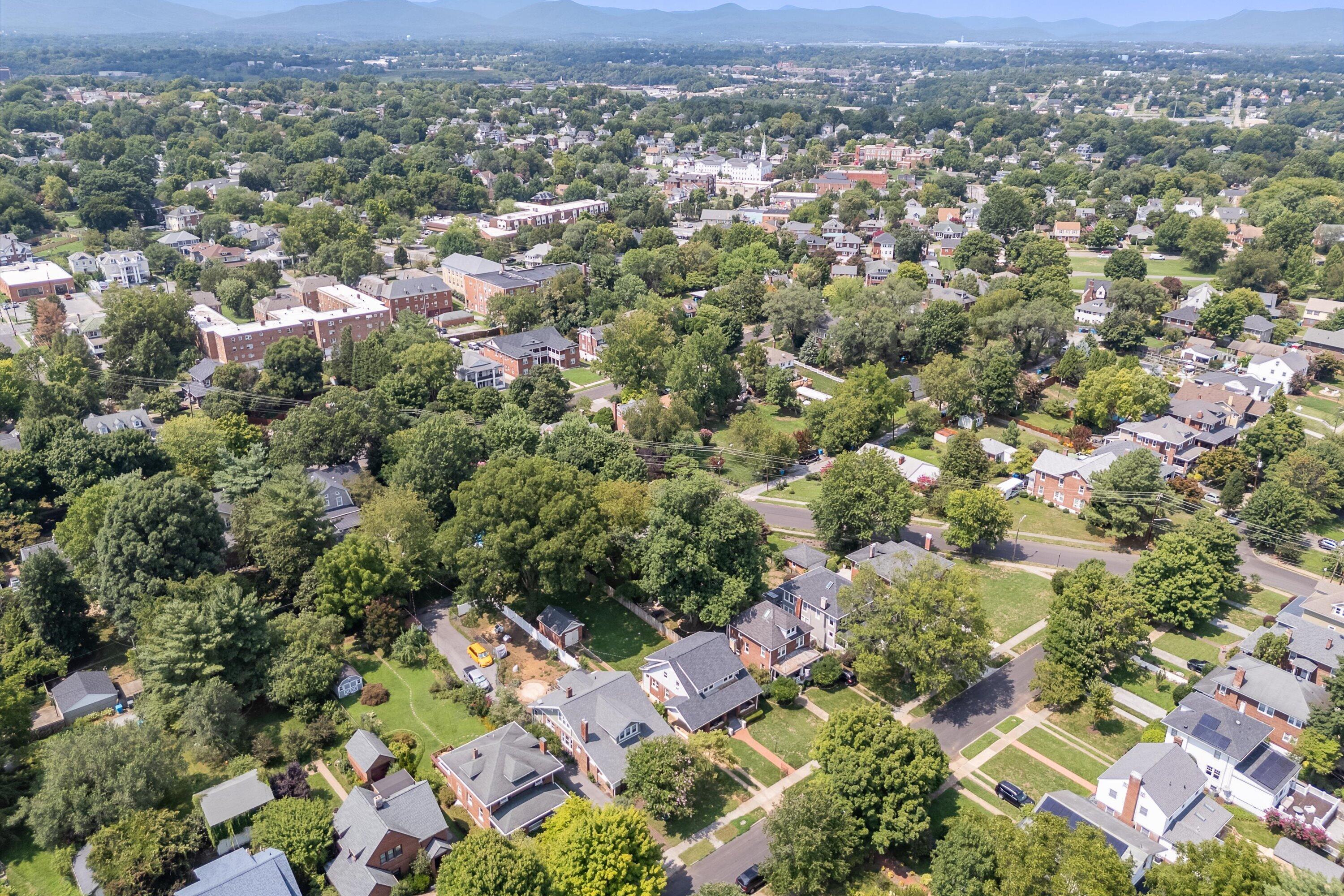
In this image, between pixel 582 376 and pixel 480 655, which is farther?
pixel 582 376

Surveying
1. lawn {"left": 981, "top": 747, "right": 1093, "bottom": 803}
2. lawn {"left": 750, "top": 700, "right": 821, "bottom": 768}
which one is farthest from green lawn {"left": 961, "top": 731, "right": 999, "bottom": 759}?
lawn {"left": 750, "top": 700, "right": 821, "bottom": 768}

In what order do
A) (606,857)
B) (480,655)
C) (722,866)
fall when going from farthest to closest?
(480,655)
(722,866)
(606,857)

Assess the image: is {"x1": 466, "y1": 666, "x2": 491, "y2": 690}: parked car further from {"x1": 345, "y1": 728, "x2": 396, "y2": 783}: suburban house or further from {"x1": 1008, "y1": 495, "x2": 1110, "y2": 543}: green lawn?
{"x1": 1008, "y1": 495, "x2": 1110, "y2": 543}: green lawn

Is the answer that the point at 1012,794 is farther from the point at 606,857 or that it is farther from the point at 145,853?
the point at 145,853

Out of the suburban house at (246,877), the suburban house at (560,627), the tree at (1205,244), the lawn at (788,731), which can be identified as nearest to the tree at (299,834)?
the suburban house at (246,877)

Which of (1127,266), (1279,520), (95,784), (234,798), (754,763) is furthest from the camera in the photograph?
(1127,266)

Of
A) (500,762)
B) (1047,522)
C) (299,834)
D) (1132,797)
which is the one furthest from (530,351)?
(1132,797)
